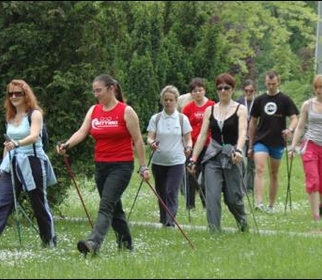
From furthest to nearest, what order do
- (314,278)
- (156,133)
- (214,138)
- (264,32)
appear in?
(264,32), (156,133), (214,138), (314,278)

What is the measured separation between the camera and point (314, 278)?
7.27 m

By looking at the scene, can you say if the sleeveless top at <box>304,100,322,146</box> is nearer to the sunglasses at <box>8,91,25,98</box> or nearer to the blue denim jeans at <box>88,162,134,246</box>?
the blue denim jeans at <box>88,162,134,246</box>

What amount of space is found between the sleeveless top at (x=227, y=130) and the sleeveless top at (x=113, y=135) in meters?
1.63

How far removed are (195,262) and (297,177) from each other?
43.3 feet

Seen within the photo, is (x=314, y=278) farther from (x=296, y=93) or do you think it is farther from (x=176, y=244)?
(x=296, y=93)

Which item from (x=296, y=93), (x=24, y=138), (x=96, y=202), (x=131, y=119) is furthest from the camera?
(x=296, y=93)

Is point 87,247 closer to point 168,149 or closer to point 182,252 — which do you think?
point 182,252

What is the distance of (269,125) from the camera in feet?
45.6

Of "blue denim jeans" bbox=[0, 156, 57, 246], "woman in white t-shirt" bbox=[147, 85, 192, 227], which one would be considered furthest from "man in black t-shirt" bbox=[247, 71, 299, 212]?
"blue denim jeans" bbox=[0, 156, 57, 246]

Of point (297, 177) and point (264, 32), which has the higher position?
point (264, 32)

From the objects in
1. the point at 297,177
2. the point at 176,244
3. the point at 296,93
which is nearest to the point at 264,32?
the point at 296,93

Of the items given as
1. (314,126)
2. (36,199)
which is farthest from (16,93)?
(314,126)

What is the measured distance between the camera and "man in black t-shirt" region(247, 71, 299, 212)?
13828mm

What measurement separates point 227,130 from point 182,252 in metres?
2.08
